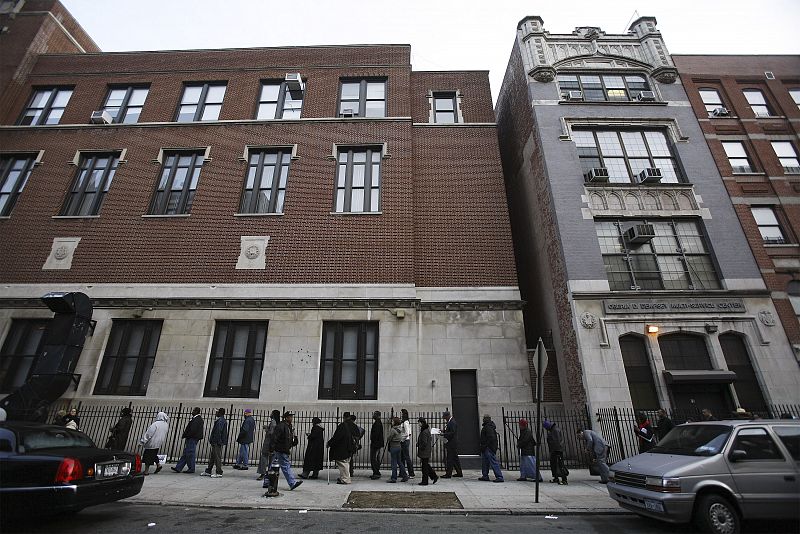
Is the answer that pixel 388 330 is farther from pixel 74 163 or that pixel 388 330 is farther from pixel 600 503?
pixel 74 163

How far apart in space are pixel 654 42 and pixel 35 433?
1112 inches

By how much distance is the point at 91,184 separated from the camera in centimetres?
1833

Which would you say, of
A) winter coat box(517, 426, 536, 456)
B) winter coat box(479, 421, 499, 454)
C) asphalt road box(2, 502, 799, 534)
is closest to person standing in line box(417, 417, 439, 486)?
winter coat box(479, 421, 499, 454)

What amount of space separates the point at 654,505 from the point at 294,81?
70.1 ft

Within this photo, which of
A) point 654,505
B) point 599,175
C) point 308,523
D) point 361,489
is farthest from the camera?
point 599,175

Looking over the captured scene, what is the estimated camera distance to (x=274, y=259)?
52.5ft

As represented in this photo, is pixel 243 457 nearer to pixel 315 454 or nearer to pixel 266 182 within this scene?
pixel 315 454

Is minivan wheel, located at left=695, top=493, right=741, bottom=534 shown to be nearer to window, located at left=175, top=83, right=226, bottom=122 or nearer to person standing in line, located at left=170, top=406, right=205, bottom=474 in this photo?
person standing in line, located at left=170, top=406, right=205, bottom=474

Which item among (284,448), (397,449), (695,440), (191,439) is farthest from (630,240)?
(191,439)

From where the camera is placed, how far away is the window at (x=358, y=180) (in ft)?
57.0

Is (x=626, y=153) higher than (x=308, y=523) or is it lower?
higher

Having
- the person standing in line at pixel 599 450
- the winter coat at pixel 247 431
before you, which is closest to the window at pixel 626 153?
the person standing in line at pixel 599 450

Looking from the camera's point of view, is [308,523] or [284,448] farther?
[284,448]

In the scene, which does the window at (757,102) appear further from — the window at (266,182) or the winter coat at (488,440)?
the window at (266,182)
